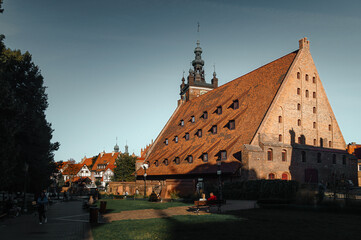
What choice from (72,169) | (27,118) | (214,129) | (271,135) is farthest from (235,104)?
(72,169)

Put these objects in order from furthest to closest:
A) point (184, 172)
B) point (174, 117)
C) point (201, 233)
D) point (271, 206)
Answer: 1. point (174, 117)
2. point (184, 172)
3. point (271, 206)
4. point (201, 233)

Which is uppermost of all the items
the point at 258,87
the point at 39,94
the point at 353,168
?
the point at 258,87

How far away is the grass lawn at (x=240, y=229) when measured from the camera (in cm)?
1203

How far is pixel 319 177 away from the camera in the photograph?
38469 millimetres

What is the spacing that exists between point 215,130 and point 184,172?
7025mm

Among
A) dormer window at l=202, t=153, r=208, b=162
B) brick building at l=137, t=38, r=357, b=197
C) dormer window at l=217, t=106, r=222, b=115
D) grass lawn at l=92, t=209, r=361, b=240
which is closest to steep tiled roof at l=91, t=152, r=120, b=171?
brick building at l=137, t=38, r=357, b=197

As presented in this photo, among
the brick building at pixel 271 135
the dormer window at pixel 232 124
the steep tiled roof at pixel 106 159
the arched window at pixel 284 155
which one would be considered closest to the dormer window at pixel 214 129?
the brick building at pixel 271 135

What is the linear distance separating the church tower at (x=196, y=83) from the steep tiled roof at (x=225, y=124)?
42.3 ft

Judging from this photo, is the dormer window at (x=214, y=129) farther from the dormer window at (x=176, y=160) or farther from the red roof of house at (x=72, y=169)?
the red roof of house at (x=72, y=169)

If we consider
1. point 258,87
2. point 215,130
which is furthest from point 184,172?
point 258,87

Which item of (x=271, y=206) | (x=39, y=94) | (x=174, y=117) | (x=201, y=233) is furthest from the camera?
(x=174, y=117)

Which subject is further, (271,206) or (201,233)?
(271,206)

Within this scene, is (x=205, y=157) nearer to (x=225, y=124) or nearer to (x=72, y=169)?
(x=225, y=124)

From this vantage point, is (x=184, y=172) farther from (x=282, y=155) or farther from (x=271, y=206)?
(x=271, y=206)
